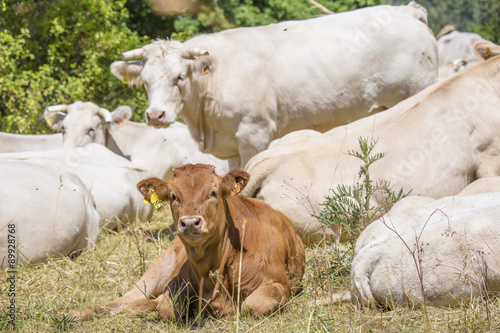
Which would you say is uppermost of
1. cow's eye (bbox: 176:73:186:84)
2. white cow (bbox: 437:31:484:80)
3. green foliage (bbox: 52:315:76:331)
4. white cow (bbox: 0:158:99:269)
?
cow's eye (bbox: 176:73:186:84)

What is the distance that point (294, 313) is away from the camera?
422cm

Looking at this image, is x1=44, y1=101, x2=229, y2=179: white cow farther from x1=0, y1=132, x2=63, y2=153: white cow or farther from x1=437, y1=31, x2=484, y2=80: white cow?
x1=437, y1=31, x2=484, y2=80: white cow

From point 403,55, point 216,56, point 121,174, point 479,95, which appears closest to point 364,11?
point 403,55

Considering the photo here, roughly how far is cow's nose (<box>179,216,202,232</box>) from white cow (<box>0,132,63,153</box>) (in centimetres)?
640

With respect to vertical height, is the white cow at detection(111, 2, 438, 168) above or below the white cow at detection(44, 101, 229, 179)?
above

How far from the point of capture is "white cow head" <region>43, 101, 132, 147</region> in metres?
10.4

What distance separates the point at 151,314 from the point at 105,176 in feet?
12.6

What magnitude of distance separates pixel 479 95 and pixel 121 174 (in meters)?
4.16

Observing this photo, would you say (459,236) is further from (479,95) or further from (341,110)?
(341,110)

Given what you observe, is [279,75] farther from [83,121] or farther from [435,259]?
[435,259]

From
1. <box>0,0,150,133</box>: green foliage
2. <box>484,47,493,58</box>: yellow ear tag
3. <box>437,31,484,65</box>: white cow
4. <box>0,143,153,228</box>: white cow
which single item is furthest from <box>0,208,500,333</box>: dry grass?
<box>437,31,484,65</box>: white cow

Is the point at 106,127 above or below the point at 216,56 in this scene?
below

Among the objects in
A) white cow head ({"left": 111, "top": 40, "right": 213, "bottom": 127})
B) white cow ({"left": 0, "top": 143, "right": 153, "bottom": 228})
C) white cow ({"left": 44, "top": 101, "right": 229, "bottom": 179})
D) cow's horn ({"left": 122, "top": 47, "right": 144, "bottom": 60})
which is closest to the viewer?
white cow ({"left": 0, "top": 143, "right": 153, "bottom": 228})

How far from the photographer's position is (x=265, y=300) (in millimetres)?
4172
